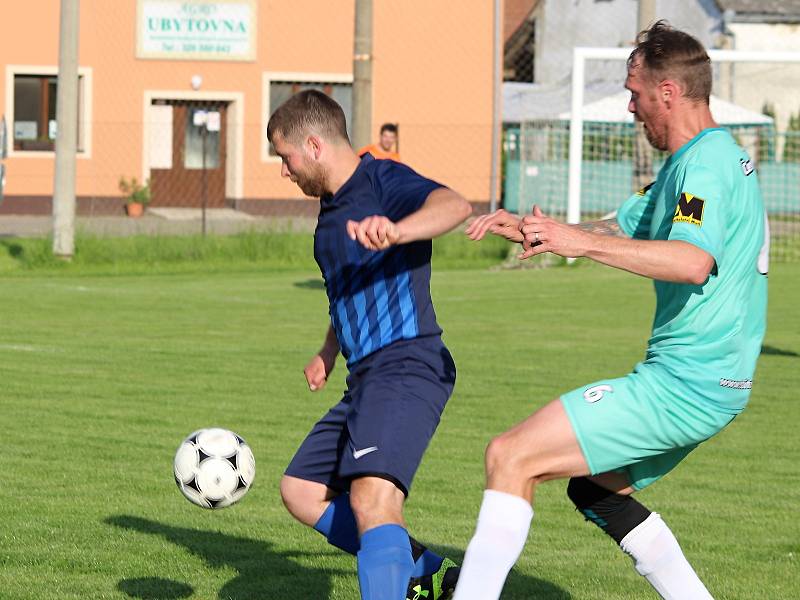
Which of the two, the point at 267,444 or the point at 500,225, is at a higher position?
the point at 500,225

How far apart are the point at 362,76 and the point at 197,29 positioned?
15164 mm

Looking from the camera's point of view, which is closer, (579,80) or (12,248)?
(579,80)

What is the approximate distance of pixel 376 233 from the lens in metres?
4.43

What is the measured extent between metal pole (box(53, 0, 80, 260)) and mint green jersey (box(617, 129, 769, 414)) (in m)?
17.8

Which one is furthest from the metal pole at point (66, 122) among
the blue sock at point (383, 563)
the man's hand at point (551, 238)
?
the man's hand at point (551, 238)

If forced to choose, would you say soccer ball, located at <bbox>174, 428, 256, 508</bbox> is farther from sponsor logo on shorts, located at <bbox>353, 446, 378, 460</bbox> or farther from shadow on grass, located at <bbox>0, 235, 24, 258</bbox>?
shadow on grass, located at <bbox>0, 235, 24, 258</bbox>

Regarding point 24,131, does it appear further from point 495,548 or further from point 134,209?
point 495,548

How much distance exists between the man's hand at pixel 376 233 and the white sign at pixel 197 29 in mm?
31465

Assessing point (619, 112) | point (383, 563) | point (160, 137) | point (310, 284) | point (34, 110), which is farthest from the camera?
point (160, 137)

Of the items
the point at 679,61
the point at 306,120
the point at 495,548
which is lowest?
the point at 495,548

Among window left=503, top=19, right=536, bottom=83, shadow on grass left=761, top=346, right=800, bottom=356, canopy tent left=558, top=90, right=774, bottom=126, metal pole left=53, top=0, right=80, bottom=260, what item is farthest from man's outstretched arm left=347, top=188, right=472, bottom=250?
window left=503, top=19, right=536, bottom=83

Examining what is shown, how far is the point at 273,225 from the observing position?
24.4 m

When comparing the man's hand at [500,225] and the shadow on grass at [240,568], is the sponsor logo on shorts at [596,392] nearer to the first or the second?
the man's hand at [500,225]

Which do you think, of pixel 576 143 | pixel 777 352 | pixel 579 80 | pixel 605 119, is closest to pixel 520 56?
pixel 605 119
